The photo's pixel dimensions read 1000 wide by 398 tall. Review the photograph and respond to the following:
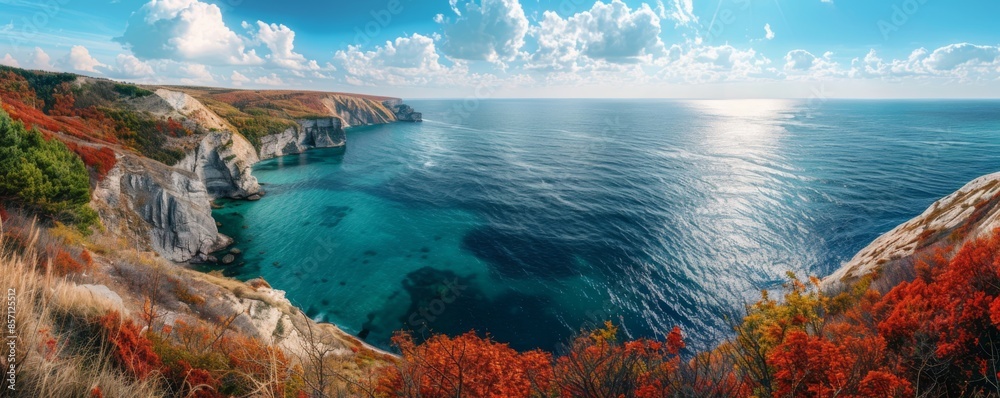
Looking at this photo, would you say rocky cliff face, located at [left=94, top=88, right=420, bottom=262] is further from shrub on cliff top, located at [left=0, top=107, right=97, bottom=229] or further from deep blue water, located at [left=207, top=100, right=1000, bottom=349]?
shrub on cliff top, located at [left=0, top=107, right=97, bottom=229]

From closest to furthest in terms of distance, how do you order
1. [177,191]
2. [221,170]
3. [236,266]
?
[236,266]
[177,191]
[221,170]

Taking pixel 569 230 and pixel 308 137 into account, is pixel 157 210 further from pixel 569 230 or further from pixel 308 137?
pixel 308 137

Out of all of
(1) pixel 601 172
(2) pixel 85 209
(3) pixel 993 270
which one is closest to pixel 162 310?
(2) pixel 85 209

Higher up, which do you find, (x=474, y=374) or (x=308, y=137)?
(x=308, y=137)

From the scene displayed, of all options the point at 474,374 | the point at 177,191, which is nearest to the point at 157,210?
the point at 177,191

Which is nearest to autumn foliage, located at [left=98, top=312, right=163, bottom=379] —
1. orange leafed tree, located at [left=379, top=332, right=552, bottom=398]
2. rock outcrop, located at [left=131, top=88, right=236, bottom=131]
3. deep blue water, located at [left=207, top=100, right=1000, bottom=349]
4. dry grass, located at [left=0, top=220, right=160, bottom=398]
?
dry grass, located at [left=0, top=220, right=160, bottom=398]

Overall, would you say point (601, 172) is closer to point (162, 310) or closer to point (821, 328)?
point (821, 328)

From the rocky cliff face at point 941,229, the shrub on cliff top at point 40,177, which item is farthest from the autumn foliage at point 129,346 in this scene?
the rocky cliff face at point 941,229
